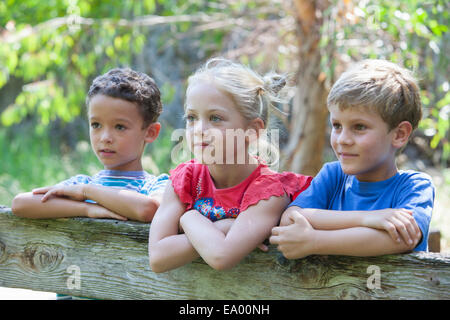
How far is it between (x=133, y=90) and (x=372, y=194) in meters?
1.21

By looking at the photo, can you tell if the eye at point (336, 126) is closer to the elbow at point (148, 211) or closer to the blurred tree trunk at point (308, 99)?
the elbow at point (148, 211)

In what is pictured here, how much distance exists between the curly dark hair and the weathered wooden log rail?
61 cm

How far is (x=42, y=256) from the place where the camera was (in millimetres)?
2363

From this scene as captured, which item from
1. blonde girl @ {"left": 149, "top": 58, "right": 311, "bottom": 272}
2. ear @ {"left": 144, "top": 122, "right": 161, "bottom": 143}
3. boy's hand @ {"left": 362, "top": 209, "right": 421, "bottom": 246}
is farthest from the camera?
ear @ {"left": 144, "top": 122, "right": 161, "bottom": 143}

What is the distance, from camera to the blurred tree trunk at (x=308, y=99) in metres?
5.03

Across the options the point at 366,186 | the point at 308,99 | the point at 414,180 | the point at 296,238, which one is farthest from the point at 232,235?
the point at 308,99

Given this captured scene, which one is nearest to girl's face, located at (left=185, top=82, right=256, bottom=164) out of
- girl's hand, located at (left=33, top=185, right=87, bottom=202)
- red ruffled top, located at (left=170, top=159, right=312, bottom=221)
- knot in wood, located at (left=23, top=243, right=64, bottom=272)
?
red ruffled top, located at (left=170, top=159, right=312, bottom=221)

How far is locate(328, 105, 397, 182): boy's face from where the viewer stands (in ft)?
6.12

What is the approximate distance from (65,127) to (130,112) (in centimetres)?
872

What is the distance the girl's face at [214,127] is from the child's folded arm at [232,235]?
0.24m

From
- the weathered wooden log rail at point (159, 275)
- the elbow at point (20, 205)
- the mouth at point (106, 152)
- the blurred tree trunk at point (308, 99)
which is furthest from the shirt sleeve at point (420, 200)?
the blurred tree trunk at point (308, 99)

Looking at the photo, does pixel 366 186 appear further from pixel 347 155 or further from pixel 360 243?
pixel 360 243

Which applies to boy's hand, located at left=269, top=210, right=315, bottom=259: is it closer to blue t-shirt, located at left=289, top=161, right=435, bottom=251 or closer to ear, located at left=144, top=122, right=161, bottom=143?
blue t-shirt, located at left=289, top=161, right=435, bottom=251

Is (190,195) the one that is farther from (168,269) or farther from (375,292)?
(375,292)
